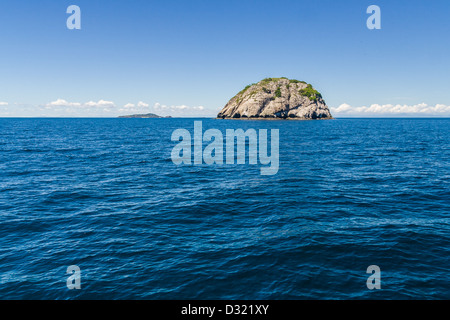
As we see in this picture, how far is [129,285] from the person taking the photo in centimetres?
1192

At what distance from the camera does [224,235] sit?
55.4 ft

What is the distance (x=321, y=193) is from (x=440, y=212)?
905cm

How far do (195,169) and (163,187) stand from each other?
9737 millimetres

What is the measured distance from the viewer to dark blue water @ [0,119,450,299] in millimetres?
11883

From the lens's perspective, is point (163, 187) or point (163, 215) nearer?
point (163, 215)

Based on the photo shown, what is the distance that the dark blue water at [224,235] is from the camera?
11883 millimetres

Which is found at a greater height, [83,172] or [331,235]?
[83,172]

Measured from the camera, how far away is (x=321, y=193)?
2539 cm

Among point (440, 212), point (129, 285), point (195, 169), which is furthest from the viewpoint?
point (195, 169)

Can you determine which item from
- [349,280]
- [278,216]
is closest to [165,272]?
[349,280]
